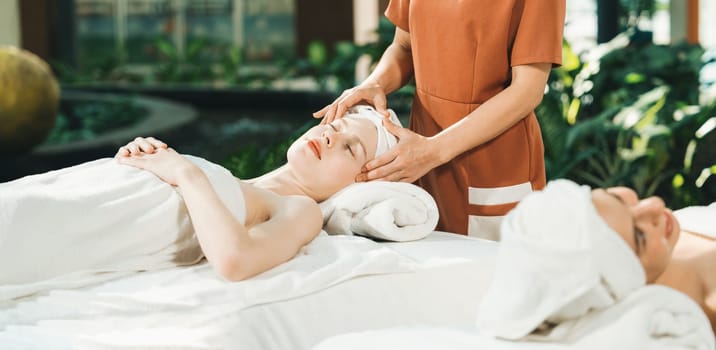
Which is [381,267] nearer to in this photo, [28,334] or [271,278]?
[271,278]

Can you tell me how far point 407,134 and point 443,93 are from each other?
0.23m

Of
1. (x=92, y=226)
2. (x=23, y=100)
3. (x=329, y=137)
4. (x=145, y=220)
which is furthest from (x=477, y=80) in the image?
(x=23, y=100)

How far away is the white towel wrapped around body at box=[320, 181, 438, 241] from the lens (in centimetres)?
233

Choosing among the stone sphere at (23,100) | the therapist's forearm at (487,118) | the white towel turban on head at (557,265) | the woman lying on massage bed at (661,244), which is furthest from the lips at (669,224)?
the stone sphere at (23,100)

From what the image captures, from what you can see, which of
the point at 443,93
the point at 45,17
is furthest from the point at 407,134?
the point at 45,17

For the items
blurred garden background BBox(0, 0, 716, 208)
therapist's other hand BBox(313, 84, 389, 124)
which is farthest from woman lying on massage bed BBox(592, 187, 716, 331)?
blurred garden background BBox(0, 0, 716, 208)

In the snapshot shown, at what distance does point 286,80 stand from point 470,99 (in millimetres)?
7377

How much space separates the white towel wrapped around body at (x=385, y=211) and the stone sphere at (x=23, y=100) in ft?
13.7

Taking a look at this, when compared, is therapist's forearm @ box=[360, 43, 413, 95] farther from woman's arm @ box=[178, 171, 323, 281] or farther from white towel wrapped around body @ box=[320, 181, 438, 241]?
woman's arm @ box=[178, 171, 323, 281]

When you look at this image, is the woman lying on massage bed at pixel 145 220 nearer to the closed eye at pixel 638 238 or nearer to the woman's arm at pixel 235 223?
the woman's arm at pixel 235 223

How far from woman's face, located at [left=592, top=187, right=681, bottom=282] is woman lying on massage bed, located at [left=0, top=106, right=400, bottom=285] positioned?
2.36ft

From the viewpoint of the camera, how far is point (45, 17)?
11.9 metres

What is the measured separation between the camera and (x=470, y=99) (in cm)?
255

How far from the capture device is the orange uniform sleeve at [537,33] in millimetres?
2383
